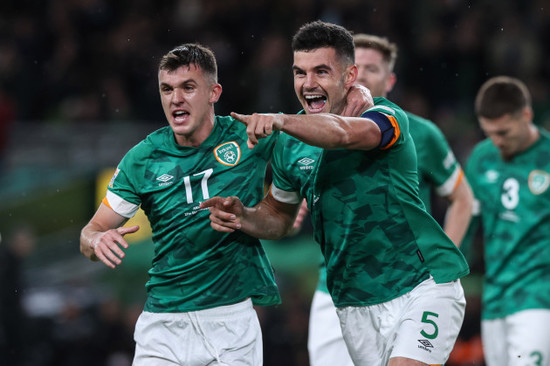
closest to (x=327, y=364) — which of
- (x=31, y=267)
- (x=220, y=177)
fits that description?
(x=220, y=177)

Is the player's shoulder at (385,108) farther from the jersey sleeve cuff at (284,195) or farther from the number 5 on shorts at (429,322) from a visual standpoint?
the number 5 on shorts at (429,322)

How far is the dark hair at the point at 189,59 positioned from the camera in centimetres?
493

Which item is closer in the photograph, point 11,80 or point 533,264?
point 533,264

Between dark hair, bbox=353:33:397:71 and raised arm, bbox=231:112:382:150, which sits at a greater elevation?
dark hair, bbox=353:33:397:71

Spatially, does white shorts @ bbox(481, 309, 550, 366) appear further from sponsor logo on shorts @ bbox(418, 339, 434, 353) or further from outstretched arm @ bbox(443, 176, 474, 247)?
sponsor logo on shorts @ bbox(418, 339, 434, 353)

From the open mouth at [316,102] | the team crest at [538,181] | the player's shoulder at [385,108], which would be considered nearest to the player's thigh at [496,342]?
the team crest at [538,181]

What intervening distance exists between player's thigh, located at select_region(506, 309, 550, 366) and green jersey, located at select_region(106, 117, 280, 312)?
2315 millimetres

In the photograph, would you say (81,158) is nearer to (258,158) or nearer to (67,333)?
(67,333)

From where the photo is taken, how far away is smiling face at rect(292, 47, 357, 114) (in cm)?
463

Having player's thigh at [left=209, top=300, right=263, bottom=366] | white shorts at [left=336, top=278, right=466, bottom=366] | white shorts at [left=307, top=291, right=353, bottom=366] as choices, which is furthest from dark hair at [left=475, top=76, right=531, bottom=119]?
player's thigh at [left=209, top=300, right=263, bottom=366]

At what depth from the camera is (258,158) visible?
5043 mm

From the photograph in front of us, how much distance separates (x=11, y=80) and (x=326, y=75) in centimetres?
907

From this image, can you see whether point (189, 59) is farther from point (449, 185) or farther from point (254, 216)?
point (449, 185)

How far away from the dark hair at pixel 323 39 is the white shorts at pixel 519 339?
9.18 ft
